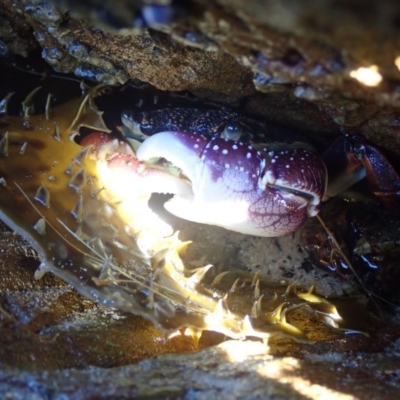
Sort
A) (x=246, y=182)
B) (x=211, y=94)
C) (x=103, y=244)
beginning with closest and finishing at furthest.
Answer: (x=103, y=244)
(x=246, y=182)
(x=211, y=94)

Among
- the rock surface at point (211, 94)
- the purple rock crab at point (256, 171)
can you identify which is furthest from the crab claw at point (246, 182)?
the rock surface at point (211, 94)

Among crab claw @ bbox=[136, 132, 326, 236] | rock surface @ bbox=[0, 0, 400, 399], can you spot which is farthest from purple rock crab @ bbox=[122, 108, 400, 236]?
rock surface @ bbox=[0, 0, 400, 399]

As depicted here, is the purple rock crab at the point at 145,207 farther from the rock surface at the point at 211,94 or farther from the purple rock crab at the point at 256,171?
the rock surface at the point at 211,94

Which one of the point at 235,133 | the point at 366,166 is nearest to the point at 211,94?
the point at 235,133

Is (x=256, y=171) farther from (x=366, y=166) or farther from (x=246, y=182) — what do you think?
(x=366, y=166)

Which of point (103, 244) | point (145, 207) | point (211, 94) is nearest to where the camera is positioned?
point (103, 244)

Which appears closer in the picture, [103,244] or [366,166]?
[103,244]

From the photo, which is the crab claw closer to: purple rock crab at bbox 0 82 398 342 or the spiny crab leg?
purple rock crab at bbox 0 82 398 342

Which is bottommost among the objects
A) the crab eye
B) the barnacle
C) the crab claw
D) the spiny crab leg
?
the barnacle
